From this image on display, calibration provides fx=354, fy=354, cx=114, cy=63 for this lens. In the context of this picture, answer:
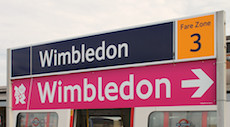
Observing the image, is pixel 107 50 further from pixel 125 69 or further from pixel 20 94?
pixel 20 94

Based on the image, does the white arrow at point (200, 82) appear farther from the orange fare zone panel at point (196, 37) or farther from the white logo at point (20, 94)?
the white logo at point (20, 94)

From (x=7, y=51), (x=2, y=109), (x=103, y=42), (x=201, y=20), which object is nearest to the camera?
(x=201, y=20)

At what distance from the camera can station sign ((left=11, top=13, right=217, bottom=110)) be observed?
3.47 m

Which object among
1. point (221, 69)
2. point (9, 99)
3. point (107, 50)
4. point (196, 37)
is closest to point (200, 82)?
point (221, 69)

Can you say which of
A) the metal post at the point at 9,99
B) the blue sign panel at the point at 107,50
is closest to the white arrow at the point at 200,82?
the blue sign panel at the point at 107,50

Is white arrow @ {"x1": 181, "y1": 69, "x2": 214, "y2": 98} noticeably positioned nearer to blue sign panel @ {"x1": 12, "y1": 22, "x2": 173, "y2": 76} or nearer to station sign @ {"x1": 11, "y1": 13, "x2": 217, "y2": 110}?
station sign @ {"x1": 11, "y1": 13, "x2": 217, "y2": 110}

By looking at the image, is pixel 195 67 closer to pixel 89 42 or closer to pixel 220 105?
pixel 220 105

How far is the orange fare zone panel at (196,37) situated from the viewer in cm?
Answer: 342

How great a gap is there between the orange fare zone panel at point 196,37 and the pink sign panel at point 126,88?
100 mm

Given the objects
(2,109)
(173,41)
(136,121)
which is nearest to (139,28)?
(173,41)

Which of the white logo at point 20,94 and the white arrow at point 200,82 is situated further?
the white logo at point 20,94

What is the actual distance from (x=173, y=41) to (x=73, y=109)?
5.13 ft

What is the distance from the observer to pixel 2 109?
27.9ft

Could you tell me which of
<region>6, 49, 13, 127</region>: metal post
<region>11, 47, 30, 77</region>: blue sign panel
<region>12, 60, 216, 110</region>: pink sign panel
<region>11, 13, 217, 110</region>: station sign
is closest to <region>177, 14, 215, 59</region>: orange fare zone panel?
<region>11, 13, 217, 110</region>: station sign
